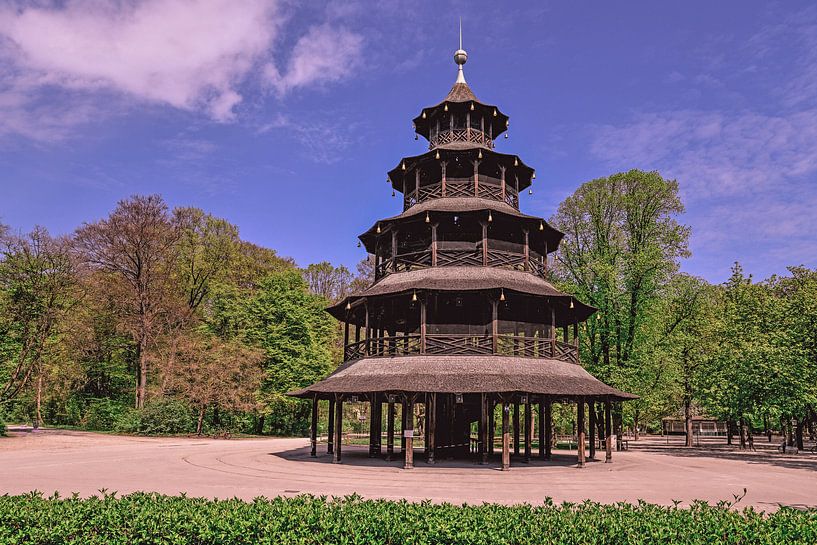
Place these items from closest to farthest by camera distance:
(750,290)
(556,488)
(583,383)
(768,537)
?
(768,537) → (556,488) → (583,383) → (750,290)

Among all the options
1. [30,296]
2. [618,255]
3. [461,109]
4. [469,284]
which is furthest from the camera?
[30,296]

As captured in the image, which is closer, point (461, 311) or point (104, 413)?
point (461, 311)

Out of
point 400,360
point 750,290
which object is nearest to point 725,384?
point 750,290

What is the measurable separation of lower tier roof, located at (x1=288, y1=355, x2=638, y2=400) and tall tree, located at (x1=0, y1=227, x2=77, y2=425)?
33709 millimetres

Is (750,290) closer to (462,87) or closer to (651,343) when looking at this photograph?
(651,343)

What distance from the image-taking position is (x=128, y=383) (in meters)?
66.0

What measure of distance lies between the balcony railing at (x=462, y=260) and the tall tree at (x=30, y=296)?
1377 inches

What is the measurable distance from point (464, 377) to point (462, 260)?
7925mm

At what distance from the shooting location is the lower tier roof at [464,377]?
27.3 metres

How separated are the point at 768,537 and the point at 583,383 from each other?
2092cm

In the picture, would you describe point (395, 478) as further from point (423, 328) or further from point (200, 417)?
point (200, 417)

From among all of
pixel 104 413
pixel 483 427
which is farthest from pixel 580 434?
pixel 104 413

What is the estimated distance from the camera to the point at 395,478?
24.3m

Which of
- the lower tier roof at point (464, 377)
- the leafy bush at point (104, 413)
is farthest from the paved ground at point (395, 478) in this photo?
the leafy bush at point (104, 413)
